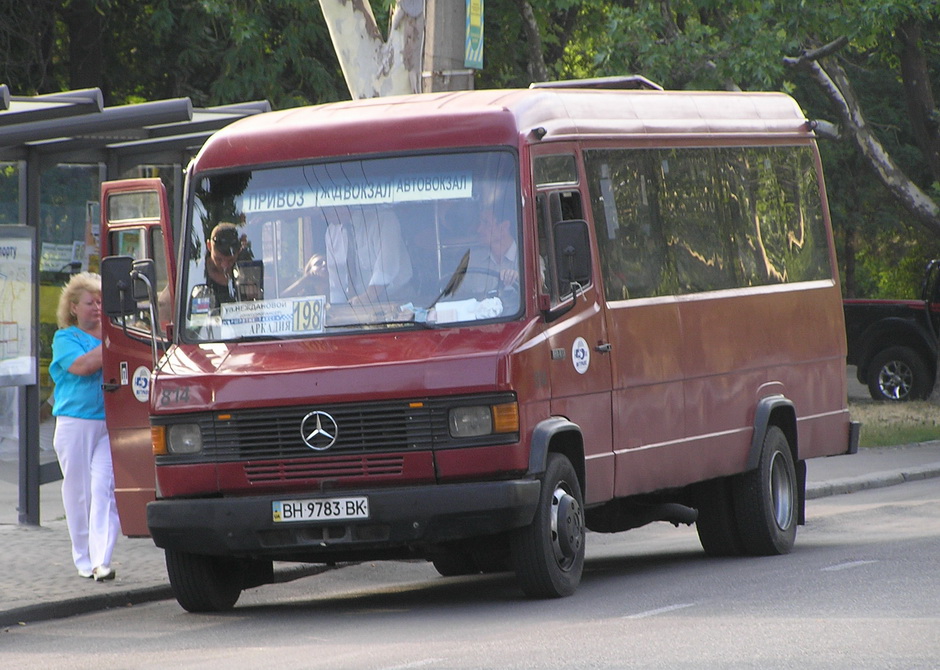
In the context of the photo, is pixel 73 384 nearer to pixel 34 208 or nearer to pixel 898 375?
pixel 34 208

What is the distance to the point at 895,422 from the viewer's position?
2416 cm

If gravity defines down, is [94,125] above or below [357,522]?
above

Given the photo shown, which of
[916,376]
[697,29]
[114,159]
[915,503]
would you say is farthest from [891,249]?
[114,159]

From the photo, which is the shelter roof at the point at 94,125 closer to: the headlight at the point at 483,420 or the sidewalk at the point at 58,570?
the sidewalk at the point at 58,570

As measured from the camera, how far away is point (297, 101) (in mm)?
23922

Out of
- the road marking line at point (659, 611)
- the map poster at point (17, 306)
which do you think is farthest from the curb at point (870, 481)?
the road marking line at point (659, 611)

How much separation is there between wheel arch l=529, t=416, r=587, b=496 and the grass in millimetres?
12399

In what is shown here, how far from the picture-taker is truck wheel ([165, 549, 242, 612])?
33.0 ft

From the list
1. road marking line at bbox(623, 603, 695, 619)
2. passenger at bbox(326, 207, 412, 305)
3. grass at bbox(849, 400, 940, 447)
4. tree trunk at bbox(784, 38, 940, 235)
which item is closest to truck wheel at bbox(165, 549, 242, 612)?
passenger at bbox(326, 207, 412, 305)

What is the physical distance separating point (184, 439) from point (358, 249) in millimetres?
1320

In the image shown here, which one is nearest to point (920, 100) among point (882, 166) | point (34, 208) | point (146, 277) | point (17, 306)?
point (882, 166)

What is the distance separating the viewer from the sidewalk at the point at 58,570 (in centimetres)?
1044

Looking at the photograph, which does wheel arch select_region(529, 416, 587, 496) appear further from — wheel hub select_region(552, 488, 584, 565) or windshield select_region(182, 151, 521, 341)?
windshield select_region(182, 151, 521, 341)

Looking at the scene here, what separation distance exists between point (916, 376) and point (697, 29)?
7.16 meters
